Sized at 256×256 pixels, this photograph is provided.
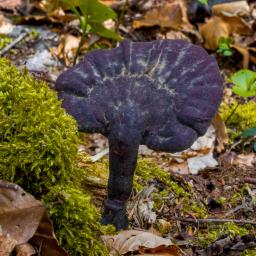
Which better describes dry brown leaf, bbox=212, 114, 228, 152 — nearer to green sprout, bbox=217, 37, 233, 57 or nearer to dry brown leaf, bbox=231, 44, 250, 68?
green sprout, bbox=217, 37, 233, 57

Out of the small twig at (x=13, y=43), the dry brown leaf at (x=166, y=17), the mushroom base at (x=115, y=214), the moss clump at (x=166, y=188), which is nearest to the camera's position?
the mushroom base at (x=115, y=214)

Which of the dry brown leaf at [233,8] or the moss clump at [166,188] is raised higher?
the moss clump at [166,188]

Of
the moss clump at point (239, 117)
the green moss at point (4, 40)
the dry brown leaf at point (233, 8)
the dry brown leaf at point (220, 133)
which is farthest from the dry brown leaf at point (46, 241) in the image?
the dry brown leaf at point (233, 8)

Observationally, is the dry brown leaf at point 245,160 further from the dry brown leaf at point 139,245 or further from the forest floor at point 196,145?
the dry brown leaf at point 139,245

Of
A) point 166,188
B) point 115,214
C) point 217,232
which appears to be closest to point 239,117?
point 166,188

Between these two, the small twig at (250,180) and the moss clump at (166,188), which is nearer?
the moss clump at (166,188)
